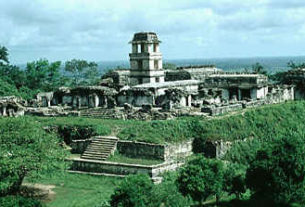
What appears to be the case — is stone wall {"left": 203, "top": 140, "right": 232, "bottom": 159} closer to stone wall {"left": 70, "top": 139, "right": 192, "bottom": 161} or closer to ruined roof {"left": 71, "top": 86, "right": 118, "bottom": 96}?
stone wall {"left": 70, "top": 139, "right": 192, "bottom": 161}

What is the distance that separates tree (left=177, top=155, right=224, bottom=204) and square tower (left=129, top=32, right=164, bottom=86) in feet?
94.2

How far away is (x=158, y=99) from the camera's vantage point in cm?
3847

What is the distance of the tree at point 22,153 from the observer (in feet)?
70.9

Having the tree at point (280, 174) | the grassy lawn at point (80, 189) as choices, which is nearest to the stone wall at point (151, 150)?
the grassy lawn at point (80, 189)

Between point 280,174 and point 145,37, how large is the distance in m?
31.3

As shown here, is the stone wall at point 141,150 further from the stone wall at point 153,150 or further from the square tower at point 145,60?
the square tower at point 145,60

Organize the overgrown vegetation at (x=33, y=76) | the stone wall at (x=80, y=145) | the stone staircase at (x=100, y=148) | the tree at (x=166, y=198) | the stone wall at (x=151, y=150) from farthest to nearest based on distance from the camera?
the overgrown vegetation at (x=33, y=76)
the stone wall at (x=80, y=145)
the stone staircase at (x=100, y=148)
the stone wall at (x=151, y=150)
the tree at (x=166, y=198)

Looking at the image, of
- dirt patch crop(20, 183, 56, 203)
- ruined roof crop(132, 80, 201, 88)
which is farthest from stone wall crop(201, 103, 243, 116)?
dirt patch crop(20, 183, 56, 203)

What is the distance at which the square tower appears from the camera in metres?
50.7

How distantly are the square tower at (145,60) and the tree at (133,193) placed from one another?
31951mm

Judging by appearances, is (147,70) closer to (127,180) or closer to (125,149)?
(125,149)

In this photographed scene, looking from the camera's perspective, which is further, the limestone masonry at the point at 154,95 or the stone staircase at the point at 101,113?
the limestone masonry at the point at 154,95

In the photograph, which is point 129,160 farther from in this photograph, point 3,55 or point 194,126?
point 3,55

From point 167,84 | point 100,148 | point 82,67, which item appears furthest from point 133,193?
point 82,67
